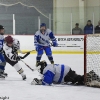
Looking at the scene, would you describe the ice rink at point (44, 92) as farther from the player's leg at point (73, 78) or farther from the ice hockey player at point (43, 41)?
the ice hockey player at point (43, 41)

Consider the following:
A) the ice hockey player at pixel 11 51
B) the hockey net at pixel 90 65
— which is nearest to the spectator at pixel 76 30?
the hockey net at pixel 90 65

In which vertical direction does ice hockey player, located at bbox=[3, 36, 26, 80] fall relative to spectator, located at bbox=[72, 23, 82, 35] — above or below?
below

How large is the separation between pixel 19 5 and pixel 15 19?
953mm

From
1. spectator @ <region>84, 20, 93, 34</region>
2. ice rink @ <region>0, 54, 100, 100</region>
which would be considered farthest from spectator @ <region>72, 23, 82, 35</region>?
ice rink @ <region>0, 54, 100, 100</region>

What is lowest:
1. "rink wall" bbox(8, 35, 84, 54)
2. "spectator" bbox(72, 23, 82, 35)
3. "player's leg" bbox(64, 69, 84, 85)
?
"player's leg" bbox(64, 69, 84, 85)

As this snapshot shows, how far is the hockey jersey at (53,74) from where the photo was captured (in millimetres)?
5074

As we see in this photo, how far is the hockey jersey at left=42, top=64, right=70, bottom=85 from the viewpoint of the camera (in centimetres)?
507

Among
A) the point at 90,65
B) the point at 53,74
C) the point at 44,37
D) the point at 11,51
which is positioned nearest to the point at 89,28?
the point at 44,37

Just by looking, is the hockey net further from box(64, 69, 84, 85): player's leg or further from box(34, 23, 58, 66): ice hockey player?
box(34, 23, 58, 66): ice hockey player

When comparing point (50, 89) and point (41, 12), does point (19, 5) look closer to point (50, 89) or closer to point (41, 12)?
point (41, 12)

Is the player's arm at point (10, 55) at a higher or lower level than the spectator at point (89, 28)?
lower

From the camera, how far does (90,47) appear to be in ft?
19.0

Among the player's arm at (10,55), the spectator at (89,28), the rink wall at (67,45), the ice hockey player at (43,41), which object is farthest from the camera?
the spectator at (89,28)

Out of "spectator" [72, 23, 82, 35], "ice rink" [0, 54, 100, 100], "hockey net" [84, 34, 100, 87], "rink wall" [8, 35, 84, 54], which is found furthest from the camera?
"spectator" [72, 23, 82, 35]
